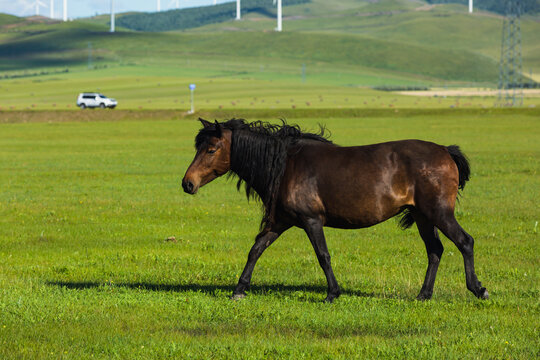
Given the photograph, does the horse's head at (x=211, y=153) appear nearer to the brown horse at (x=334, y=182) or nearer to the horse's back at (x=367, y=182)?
the brown horse at (x=334, y=182)

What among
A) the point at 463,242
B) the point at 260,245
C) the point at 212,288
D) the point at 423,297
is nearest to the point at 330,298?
the point at 260,245

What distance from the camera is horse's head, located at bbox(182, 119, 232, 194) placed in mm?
11594

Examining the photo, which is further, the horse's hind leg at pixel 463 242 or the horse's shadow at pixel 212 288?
the horse's shadow at pixel 212 288

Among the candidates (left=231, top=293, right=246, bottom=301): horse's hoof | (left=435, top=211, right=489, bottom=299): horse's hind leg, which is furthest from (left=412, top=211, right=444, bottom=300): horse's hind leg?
(left=231, top=293, right=246, bottom=301): horse's hoof

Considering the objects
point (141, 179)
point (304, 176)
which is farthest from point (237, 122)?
point (141, 179)

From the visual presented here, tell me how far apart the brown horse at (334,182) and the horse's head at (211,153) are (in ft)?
0.05

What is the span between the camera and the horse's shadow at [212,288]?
475 inches

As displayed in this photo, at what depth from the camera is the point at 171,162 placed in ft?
135

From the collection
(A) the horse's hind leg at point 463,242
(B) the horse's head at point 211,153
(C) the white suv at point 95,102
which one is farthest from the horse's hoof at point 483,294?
(C) the white suv at point 95,102

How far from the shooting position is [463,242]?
1120cm

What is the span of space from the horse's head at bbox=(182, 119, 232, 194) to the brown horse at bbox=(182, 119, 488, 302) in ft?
0.05

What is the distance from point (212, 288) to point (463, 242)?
3.86 m

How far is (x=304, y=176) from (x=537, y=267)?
534 cm

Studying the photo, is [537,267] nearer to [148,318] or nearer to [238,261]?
[238,261]
